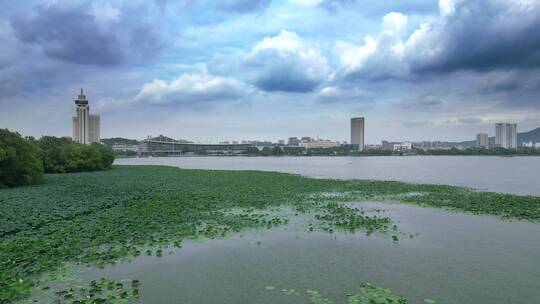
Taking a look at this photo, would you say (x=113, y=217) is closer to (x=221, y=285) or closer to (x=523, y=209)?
(x=221, y=285)

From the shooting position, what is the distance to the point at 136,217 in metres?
18.8

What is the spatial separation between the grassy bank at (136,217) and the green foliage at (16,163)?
675cm

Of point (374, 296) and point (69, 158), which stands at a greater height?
point (69, 158)

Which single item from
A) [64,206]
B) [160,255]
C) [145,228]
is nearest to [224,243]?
[160,255]

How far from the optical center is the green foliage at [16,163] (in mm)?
33906

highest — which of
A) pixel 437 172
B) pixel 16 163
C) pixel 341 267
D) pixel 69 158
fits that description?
pixel 16 163

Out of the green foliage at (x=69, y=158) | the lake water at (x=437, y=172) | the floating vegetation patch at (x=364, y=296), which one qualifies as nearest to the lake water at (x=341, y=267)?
the floating vegetation patch at (x=364, y=296)

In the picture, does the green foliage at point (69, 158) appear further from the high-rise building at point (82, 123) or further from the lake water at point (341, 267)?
the high-rise building at point (82, 123)

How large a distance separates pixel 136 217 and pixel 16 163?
23.0 m

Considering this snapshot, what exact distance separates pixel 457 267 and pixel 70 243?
13027 mm

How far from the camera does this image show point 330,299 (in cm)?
880

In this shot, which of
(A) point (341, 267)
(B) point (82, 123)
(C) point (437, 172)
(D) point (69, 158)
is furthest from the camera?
(B) point (82, 123)

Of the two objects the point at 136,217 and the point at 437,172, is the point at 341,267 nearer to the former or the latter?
the point at 136,217

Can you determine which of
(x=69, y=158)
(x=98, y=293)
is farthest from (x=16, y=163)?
(x=98, y=293)
